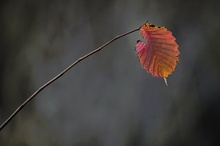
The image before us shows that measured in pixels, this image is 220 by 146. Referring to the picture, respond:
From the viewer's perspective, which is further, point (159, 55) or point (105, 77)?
point (105, 77)

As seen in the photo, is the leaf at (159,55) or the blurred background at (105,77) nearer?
the leaf at (159,55)

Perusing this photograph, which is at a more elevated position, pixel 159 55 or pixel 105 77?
pixel 105 77

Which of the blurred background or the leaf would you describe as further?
the blurred background

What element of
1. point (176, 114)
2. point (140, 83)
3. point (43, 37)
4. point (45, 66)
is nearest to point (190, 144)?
point (176, 114)

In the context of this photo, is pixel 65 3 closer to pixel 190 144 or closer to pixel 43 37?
pixel 43 37

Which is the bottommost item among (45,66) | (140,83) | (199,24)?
(140,83)

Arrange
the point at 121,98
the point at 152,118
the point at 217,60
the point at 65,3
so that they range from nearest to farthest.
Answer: the point at 217,60
the point at 152,118
the point at 121,98
the point at 65,3

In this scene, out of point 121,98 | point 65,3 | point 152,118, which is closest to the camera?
point 152,118

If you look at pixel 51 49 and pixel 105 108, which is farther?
pixel 51 49
